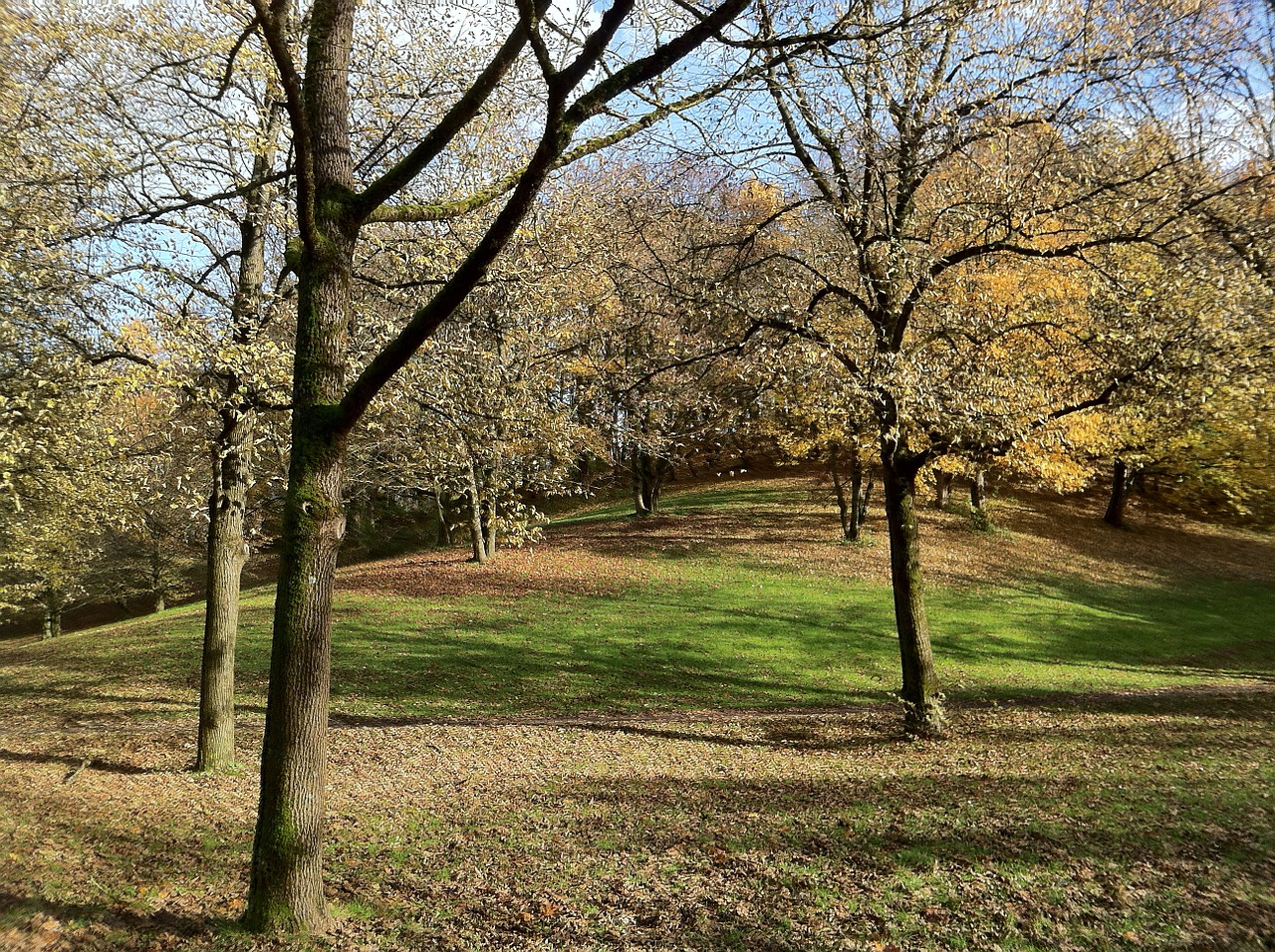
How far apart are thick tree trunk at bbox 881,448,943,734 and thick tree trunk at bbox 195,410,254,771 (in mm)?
9077

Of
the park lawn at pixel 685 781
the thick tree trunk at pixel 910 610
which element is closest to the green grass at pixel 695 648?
the park lawn at pixel 685 781

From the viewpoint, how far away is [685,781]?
967 cm

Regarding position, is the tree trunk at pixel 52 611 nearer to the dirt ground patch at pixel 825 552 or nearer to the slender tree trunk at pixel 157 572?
the slender tree trunk at pixel 157 572

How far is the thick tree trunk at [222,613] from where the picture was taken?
9.52 metres

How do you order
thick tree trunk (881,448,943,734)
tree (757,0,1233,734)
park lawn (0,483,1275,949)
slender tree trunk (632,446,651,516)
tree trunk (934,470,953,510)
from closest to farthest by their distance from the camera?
park lawn (0,483,1275,949) → tree (757,0,1233,734) → thick tree trunk (881,448,943,734) → tree trunk (934,470,953,510) → slender tree trunk (632,446,651,516)

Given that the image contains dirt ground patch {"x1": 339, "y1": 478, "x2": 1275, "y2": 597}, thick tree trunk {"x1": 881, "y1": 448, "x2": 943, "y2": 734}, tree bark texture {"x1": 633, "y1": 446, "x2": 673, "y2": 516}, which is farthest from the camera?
tree bark texture {"x1": 633, "y1": 446, "x2": 673, "y2": 516}

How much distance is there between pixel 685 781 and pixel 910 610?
172 inches

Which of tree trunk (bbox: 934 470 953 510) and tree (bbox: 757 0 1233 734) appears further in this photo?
tree trunk (bbox: 934 470 953 510)

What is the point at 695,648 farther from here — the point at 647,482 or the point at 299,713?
the point at 647,482

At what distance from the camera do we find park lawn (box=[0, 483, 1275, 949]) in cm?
542

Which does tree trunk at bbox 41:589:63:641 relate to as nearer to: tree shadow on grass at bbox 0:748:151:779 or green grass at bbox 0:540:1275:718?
green grass at bbox 0:540:1275:718

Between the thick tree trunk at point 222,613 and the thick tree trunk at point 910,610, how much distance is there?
9077 mm

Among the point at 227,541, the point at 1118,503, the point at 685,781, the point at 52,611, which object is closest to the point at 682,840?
the point at 685,781

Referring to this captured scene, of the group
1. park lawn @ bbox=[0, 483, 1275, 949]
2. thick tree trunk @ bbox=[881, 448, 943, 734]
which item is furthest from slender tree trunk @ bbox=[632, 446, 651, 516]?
thick tree trunk @ bbox=[881, 448, 943, 734]
